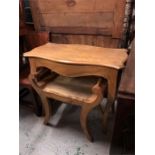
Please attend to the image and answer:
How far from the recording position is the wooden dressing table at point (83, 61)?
1120mm

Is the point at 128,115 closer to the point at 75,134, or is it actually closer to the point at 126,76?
the point at 126,76

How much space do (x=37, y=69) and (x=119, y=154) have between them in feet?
3.14

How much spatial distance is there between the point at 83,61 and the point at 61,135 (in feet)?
2.59

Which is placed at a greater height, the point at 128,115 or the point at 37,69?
the point at 37,69

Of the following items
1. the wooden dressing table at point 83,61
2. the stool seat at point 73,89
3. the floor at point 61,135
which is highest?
the wooden dressing table at point 83,61

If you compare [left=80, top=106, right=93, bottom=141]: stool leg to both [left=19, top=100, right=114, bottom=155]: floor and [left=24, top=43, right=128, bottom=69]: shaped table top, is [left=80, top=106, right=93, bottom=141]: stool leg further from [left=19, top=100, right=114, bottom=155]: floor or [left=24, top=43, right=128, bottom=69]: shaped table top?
[left=24, top=43, right=128, bottom=69]: shaped table top

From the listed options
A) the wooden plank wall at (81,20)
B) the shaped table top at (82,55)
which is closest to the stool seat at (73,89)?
the shaped table top at (82,55)

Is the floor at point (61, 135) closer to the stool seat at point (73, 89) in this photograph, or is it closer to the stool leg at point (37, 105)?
the stool leg at point (37, 105)

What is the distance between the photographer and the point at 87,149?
142 centimetres

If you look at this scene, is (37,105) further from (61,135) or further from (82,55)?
(82,55)

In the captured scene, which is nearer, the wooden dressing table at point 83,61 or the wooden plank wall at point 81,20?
the wooden dressing table at point 83,61

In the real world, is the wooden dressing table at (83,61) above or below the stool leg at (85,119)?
above
